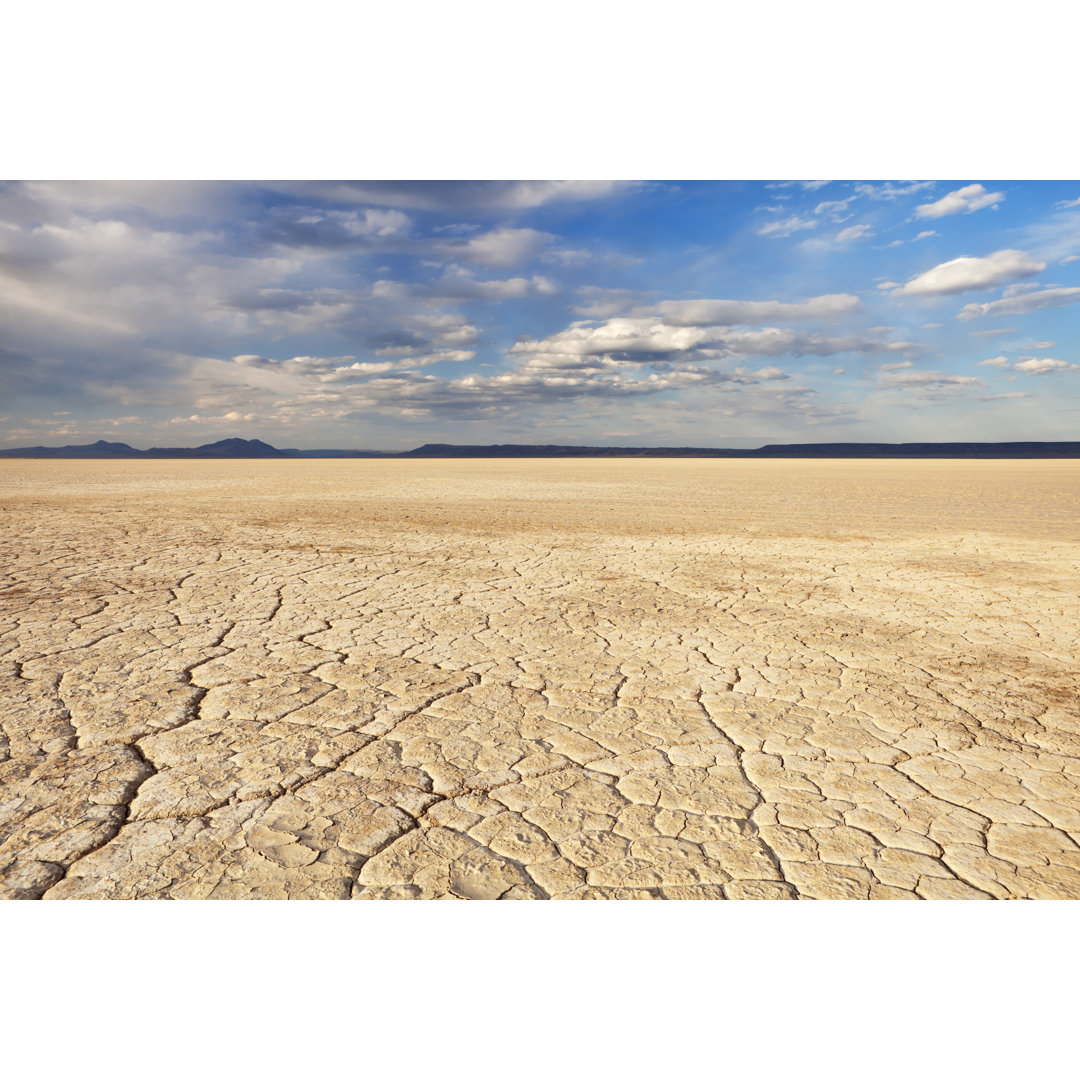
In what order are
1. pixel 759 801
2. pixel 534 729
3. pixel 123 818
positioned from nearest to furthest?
pixel 123 818
pixel 759 801
pixel 534 729

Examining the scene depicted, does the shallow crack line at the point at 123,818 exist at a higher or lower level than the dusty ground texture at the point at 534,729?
higher

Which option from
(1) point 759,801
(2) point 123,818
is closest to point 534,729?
(1) point 759,801

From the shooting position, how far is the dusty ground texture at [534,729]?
1789 millimetres

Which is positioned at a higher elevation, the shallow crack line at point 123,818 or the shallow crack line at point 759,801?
the shallow crack line at point 123,818

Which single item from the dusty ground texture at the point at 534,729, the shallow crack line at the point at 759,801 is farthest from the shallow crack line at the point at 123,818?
the shallow crack line at the point at 759,801

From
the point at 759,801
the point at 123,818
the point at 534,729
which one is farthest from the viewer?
the point at 534,729

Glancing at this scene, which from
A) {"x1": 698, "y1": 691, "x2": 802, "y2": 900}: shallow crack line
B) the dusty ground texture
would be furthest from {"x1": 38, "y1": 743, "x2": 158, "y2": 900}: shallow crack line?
{"x1": 698, "y1": 691, "x2": 802, "y2": 900}: shallow crack line

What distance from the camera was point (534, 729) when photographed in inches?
104

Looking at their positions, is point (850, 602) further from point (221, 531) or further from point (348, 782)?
point (221, 531)

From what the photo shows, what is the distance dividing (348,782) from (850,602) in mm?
3701

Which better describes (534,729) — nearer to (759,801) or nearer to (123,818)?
(759,801)

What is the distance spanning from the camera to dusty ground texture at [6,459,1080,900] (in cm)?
179

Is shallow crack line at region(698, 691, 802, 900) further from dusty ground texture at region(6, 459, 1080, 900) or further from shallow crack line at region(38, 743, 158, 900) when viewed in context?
shallow crack line at region(38, 743, 158, 900)

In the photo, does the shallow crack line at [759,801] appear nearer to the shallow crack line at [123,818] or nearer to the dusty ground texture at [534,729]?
the dusty ground texture at [534,729]
